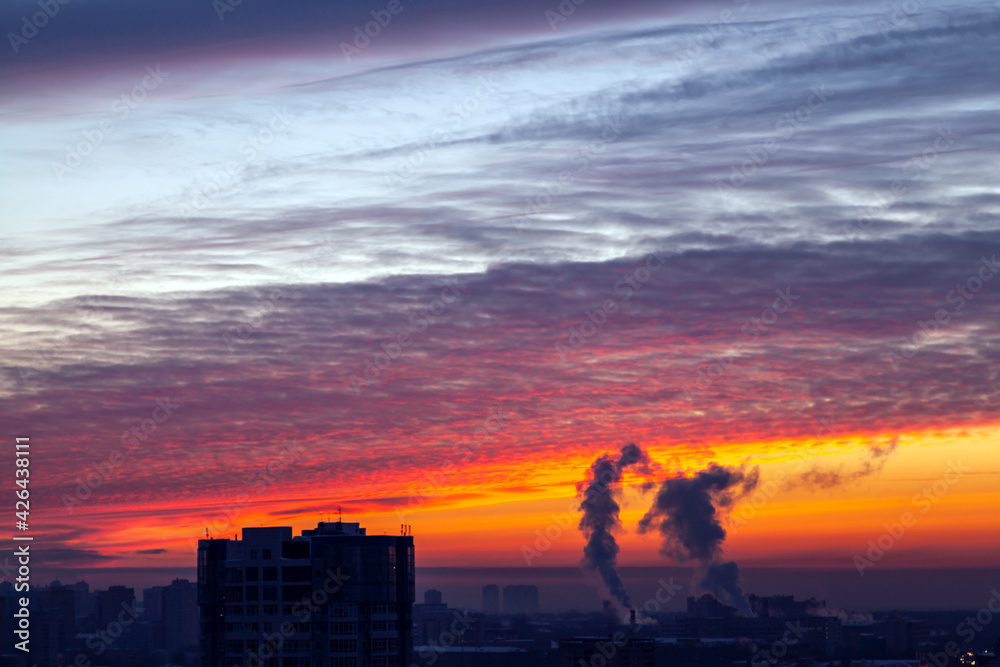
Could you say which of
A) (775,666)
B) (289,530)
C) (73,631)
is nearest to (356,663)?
(289,530)

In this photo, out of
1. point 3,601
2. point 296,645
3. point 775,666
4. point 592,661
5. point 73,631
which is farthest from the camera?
point 775,666

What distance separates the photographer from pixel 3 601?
468 ft

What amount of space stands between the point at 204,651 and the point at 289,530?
319 inches

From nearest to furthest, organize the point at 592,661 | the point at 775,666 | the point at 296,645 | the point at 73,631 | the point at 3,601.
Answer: the point at 296,645, the point at 3,601, the point at 592,661, the point at 73,631, the point at 775,666

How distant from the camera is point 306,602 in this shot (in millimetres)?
64812

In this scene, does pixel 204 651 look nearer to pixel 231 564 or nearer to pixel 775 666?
pixel 231 564

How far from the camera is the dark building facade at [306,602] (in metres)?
64.1

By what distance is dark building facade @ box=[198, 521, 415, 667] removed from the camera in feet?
210

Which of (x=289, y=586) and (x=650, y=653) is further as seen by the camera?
(x=650, y=653)

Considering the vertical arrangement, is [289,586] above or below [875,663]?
above

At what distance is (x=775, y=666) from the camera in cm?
19912

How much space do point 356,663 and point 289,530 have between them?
8.39m

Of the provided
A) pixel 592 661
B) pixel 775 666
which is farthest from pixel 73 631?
pixel 775 666

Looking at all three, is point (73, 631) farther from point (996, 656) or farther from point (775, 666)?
point (996, 656)
